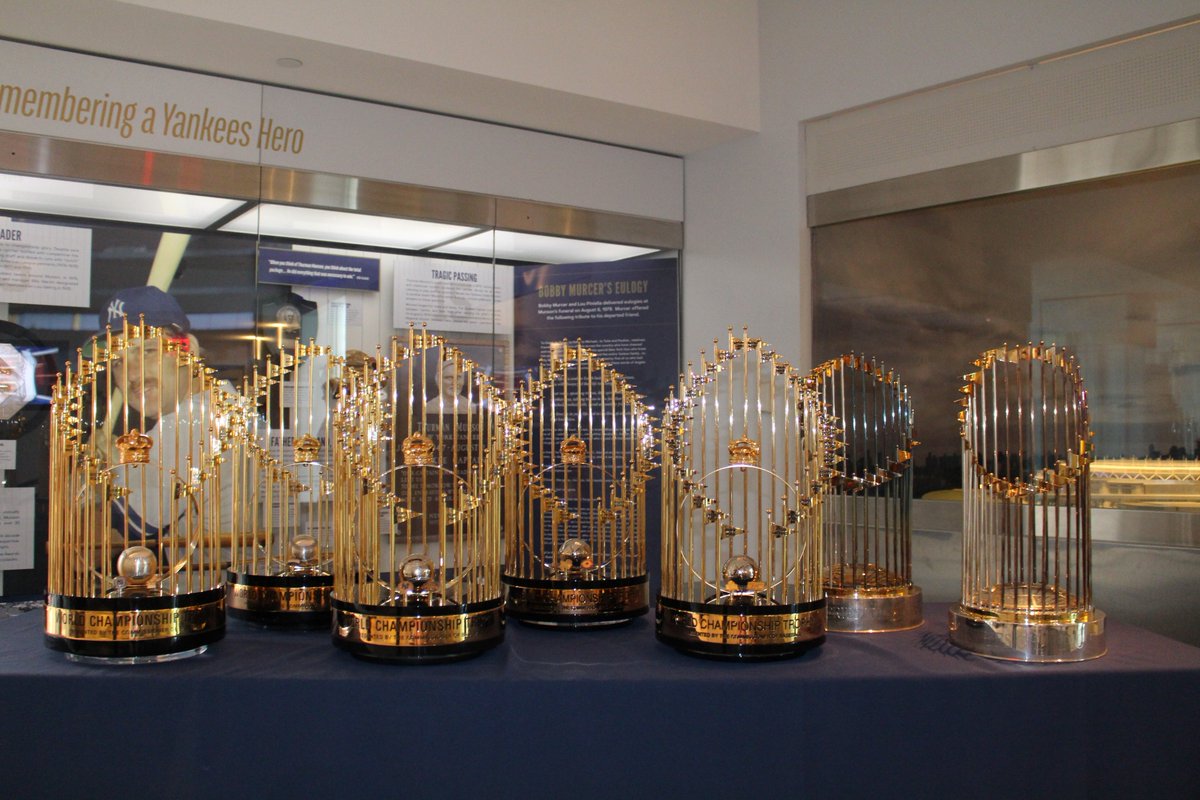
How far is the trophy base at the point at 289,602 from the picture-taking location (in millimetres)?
2779

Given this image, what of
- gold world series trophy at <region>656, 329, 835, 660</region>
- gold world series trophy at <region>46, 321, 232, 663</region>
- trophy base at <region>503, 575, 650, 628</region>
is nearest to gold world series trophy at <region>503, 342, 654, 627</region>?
trophy base at <region>503, 575, 650, 628</region>

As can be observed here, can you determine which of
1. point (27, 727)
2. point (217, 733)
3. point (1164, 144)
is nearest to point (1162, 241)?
point (1164, 144)

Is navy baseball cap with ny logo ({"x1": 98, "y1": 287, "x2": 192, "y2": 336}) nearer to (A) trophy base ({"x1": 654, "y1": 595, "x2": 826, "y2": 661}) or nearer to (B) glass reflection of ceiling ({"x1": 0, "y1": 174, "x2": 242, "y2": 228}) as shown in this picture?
(B) glass reflection of ceiling ({"x1": 0, "y1": 174, "x2": 242, "y2": 228})

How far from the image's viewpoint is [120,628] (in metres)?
2.26

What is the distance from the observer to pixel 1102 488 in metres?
3.98

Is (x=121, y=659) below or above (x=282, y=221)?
below

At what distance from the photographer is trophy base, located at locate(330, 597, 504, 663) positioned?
228cm

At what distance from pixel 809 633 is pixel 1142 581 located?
85.3 inches

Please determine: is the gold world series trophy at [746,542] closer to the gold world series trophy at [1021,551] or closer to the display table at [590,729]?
the display table at [590,729]

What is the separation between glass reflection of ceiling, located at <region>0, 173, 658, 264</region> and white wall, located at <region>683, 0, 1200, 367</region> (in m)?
0.58

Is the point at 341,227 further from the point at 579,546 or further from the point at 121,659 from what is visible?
the point at 121,659

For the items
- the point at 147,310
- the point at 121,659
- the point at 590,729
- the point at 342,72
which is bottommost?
the point at 590,729

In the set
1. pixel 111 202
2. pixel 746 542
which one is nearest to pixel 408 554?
pixel 746 542

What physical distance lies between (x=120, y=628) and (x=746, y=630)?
1.47 m
